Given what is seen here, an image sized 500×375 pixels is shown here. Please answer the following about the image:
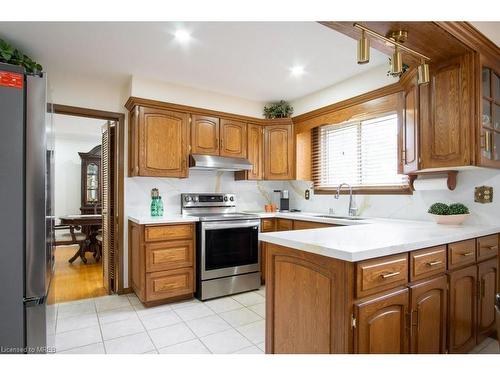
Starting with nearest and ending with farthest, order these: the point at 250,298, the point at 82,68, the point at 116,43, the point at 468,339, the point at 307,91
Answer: the point at 468,339 → the point at 116,43 → the point at 82,68 → the point at 250,298 → the point at 307,91

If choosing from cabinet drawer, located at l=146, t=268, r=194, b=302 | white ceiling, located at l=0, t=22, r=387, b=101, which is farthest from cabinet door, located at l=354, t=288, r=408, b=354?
cabinet drawer, located at l=146, t=268, r=194, b=302

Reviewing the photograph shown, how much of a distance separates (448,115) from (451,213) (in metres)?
0.77

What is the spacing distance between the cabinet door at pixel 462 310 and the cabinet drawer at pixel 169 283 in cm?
232

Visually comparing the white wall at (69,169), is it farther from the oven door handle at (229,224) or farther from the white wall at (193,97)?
the oven door handle at (229,224)

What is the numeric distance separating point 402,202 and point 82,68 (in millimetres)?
3514

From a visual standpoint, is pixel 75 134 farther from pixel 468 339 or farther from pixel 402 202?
pixel 468 339

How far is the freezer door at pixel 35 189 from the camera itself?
1.41m

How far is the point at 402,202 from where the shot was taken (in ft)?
9.75

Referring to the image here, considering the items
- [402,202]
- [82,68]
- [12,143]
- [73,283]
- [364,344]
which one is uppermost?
[82,68]

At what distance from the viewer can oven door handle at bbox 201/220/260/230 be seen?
320 cm

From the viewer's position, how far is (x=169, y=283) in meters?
3.07

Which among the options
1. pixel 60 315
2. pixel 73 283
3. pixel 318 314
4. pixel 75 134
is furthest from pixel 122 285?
pixel 75 134

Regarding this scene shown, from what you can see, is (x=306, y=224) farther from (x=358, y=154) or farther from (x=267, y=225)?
(x=358, y=154)

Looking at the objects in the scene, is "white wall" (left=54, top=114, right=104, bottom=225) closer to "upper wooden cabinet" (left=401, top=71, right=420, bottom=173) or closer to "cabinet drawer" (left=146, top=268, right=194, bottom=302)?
"cabinet drawer" (left=146, top=268, right=194, bottom=302)
